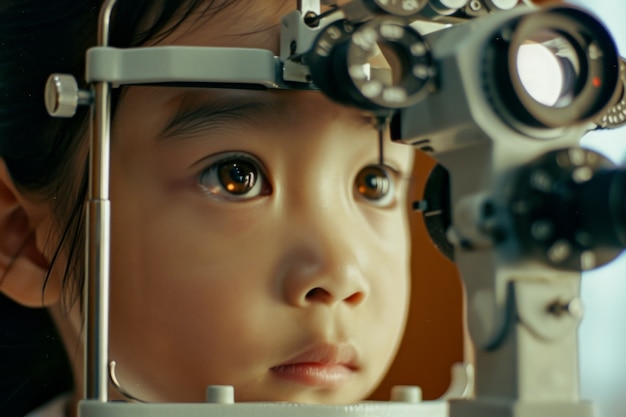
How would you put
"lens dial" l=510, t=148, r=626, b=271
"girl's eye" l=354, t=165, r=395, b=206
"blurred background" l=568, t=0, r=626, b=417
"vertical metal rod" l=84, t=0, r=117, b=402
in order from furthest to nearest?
1. "blurred background" l=568, t=0, r=626, b=417
2. "girl's eye" l=354, t=165, r=395, b=206
3. "vertical metal rod" l=84, t=0, r=117, b=402
4. "lens dial" l=510, t=148, r=626, b=271

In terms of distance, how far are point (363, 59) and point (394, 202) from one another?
24 centimetres

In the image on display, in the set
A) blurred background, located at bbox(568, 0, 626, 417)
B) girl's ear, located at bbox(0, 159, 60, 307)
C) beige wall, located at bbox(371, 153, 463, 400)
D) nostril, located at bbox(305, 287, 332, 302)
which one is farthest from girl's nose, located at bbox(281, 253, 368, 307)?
blurred background, located at bbox(568, 0, 626, 417)

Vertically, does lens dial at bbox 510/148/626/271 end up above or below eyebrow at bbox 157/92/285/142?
below

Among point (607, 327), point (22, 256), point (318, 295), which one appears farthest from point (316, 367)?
point (607, 327)

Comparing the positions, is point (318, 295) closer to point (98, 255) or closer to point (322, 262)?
point (322, 262)

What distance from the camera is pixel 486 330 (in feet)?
1.69

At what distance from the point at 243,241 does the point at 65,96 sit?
15 cm

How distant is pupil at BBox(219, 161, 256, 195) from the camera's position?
684 mm

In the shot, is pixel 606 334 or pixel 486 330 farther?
pixel 606 334

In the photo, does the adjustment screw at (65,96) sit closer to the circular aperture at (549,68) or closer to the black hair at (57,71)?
the black hair at (57,71)

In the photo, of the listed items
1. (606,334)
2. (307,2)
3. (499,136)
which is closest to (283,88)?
(307,2)

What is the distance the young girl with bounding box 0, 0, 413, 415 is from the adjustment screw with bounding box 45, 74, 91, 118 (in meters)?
0.06

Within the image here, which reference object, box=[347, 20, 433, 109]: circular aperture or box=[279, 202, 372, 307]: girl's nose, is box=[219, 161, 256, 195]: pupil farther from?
box=[347, 20, 433, 109]: circular aperture

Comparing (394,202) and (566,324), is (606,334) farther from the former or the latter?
(566,324)
